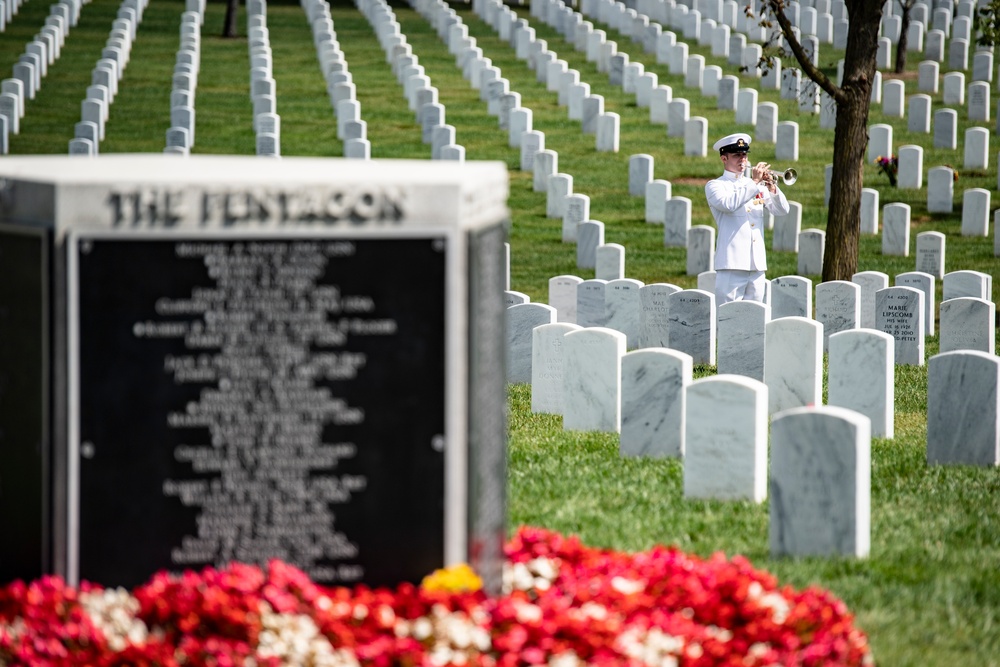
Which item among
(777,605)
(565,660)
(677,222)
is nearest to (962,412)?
(777,605)

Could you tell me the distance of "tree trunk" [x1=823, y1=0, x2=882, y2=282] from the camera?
14.2 m

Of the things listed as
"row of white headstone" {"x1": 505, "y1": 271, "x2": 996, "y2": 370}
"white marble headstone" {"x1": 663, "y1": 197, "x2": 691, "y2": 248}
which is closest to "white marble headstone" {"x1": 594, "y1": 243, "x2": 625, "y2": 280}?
"row of white headstone" {"x1": 505, "y1": 271, "x2": 996, "y2": 370}

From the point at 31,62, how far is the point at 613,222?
489 inches

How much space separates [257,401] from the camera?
491 cm

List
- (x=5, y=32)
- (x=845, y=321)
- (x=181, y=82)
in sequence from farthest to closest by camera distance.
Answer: (x=5, y=32) < (x=181, y=82) < (x=845, y=321)

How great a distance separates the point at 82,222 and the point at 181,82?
21861mm

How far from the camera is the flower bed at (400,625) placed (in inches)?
178

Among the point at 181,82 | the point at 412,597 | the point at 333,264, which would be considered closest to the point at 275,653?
the point at 412,597

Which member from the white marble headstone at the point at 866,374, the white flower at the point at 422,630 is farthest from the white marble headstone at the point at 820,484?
the white marble headstone at the point at 866,374

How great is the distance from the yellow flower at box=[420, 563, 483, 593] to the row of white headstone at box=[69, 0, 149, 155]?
15.2m

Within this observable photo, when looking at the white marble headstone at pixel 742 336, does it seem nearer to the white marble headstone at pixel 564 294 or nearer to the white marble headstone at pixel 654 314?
the white marble headstone at pixel 654 314

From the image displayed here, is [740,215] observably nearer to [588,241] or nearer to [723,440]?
[723,440]

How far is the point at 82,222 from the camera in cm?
478

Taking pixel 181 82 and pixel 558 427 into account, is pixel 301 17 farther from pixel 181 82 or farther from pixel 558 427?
pixel 558 427
